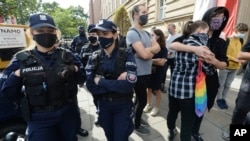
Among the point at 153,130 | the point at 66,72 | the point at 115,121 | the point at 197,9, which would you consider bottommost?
the point at 153,130

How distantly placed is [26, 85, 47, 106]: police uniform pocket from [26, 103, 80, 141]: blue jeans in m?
0.11

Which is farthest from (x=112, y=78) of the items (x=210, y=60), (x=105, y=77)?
(x=210, y=60)

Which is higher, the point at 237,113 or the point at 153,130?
the point at 237,113

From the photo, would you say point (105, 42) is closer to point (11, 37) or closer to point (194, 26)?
point (194, 26)

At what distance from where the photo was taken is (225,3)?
245 inches

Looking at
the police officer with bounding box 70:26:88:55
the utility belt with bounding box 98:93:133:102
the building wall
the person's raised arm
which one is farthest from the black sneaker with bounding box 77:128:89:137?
the building wall

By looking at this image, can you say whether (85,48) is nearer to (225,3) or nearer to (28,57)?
(28,57)

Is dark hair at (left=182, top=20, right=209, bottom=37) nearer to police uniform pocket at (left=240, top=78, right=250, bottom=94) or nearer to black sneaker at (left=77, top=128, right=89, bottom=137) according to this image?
police uniform pocket at (left=240, top=78, right=250, bottom=94)

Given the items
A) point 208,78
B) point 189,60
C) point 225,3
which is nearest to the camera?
point 189,60

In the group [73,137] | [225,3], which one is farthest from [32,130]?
[225,3]

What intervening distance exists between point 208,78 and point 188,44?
0.70 meters

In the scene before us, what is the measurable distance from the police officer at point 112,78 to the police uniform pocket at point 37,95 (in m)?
0.52

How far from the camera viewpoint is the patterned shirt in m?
2.07

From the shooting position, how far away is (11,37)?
4.18 metres
